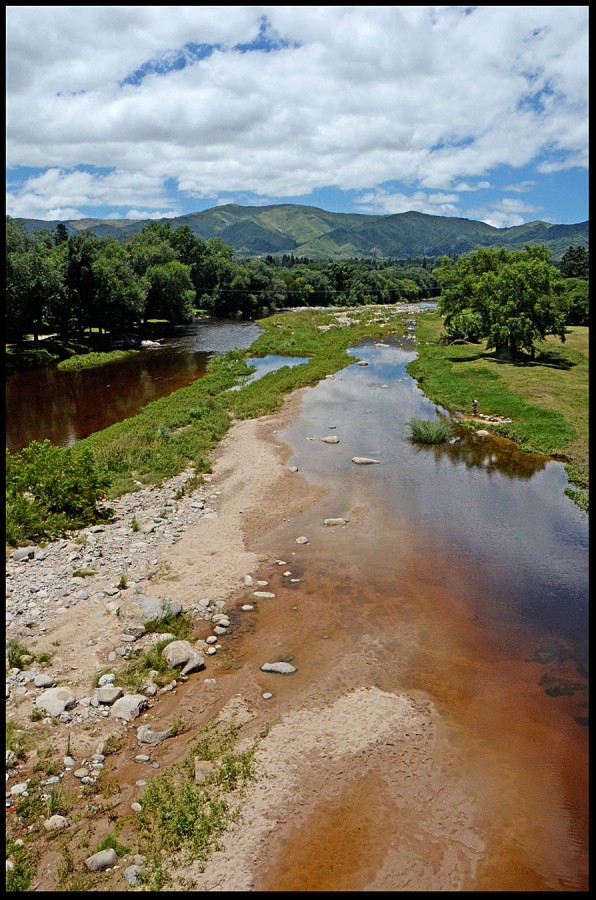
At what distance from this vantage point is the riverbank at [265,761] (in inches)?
389

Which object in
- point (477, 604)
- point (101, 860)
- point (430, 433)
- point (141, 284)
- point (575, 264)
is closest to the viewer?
point (101, 860)

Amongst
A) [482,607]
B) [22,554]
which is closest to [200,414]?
[22,554]

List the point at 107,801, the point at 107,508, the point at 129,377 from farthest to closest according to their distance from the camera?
1. the point at 129,377
2. the point at 107,508
3. the point at 107,801

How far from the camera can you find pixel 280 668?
14.7 m

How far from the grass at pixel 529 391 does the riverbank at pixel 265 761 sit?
16809 millimetres

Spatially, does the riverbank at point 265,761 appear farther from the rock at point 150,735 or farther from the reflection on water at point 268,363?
the reflection on water at point 268,363

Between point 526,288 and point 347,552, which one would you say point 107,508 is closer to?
point 347,552

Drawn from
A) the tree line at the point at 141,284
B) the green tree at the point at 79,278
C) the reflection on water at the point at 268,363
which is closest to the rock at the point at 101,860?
the reflection on water at the point at 268,363

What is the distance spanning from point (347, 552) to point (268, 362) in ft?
146

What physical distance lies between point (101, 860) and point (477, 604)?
40.5 feet

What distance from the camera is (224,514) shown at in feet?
78.2

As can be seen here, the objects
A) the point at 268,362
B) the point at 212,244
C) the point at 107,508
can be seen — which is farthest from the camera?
the point at 212,244

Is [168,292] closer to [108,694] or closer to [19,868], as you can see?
[108,694]

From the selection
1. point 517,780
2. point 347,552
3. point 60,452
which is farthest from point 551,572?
point 60,452
